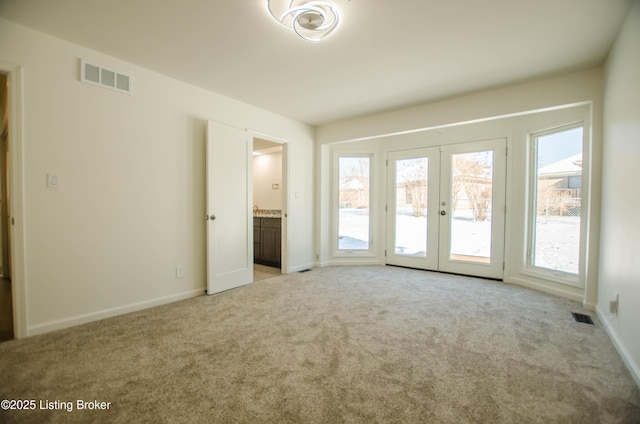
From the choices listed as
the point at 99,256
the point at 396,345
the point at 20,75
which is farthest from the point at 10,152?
the point at 396,345

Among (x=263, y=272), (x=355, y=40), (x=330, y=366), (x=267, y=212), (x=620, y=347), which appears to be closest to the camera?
(x=330, y=366)

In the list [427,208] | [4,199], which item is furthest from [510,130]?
[4,199]

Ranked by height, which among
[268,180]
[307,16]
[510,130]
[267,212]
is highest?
[307,16]

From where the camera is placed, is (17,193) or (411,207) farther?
(411,207)

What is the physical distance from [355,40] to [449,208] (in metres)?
3.17

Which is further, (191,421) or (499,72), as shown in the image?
(499,72)

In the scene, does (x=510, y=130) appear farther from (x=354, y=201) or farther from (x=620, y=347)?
(x=620, y=347)

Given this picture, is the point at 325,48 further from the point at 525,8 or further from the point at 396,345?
the point at 396,345

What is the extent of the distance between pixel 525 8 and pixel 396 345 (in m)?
2.70

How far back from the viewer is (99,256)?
8.85 ft

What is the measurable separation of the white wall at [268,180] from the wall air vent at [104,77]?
3.29 metres

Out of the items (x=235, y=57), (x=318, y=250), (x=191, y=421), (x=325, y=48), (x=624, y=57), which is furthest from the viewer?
(x=318, y=250)

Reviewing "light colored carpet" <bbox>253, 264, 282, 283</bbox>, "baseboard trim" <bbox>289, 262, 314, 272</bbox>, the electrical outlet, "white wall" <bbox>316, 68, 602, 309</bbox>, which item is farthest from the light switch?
the electrical outlet

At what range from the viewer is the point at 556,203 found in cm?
354
